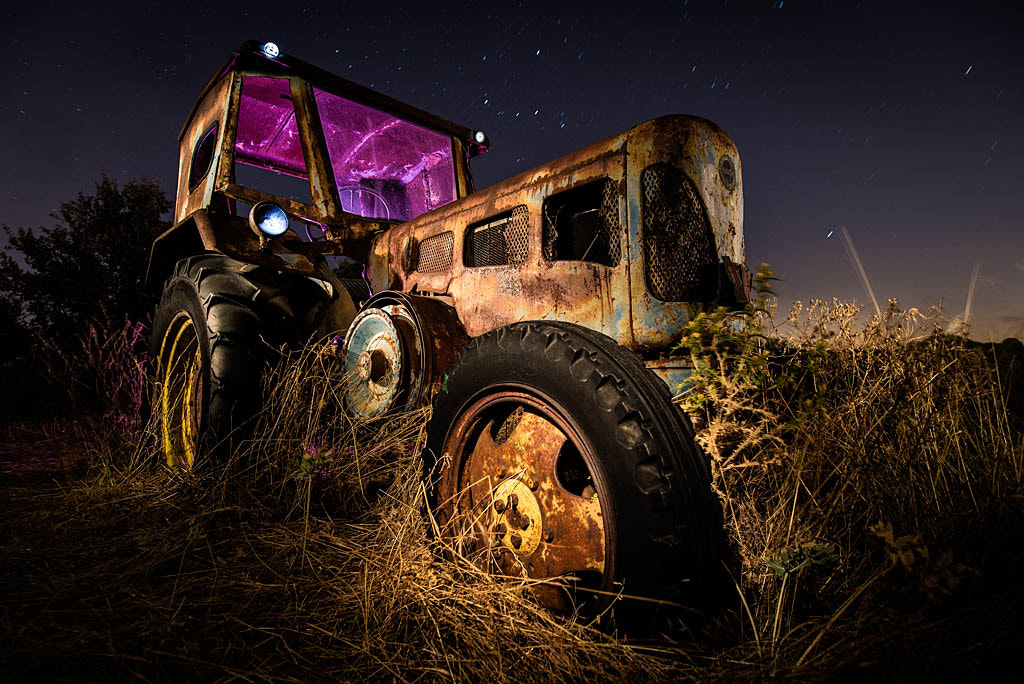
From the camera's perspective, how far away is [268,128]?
13.0ft

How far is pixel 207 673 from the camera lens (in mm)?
1082

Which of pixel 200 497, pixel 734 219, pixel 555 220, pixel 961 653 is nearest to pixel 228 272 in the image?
pixel 200 497

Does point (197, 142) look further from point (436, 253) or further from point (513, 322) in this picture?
point (513, 322)

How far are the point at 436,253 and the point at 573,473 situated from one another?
1524mm

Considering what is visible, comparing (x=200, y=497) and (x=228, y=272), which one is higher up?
(x=228, y=272)

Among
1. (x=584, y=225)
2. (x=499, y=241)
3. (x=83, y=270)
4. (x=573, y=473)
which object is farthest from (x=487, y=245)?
(x=83, y=270)

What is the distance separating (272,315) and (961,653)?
9.19ft

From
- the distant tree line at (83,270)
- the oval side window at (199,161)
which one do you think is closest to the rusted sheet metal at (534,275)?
the oval side window at (199,161)

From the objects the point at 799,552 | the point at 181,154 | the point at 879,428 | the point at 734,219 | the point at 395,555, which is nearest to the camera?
the point at 799,552

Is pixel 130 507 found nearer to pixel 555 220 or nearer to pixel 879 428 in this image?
pixel 555 220

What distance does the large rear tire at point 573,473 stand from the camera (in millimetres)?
1079

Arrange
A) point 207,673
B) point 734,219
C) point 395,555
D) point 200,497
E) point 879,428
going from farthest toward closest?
point 200,497
point 879,428
point 734,219
point 395,555
point 207,673

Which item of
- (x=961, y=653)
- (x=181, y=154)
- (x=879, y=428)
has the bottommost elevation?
(x=961, y=653)

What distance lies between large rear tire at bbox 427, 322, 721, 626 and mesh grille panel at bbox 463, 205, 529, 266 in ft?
2.06
